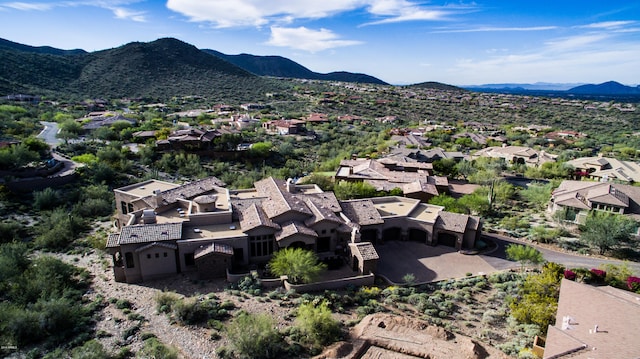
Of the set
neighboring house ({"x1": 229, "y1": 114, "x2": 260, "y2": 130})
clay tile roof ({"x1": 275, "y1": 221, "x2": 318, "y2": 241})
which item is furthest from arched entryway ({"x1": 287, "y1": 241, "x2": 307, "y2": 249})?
neighboring house ({"x1": 229, "y1": 114, "x2": 260, "y2": 130})

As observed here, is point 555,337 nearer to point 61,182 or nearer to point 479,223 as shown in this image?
point 479,223

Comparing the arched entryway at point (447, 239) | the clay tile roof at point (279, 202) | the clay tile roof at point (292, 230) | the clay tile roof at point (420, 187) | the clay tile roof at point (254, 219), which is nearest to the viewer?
the clay tile roof at point (292, 230)

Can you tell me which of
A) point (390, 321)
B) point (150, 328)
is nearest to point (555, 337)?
point (390, 321)

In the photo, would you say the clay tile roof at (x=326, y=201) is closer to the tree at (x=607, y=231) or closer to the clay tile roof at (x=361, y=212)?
the clay tile roof at (x=361, y=212)

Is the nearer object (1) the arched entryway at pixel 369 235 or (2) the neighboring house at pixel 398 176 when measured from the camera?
(1) the arched entryway at pixel 369 235

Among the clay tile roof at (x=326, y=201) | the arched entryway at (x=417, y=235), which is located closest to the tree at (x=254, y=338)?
the clay tile roof at (x=326, y=201)

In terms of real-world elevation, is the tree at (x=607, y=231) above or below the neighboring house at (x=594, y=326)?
below

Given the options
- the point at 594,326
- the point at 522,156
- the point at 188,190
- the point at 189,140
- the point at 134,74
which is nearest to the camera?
the point at 594,326

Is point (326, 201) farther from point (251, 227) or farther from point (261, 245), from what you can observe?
point (251, 227)

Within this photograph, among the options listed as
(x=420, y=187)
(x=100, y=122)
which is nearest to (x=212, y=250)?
(x=420, y=187)
